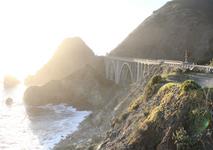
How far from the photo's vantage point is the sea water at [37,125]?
55.5 metres

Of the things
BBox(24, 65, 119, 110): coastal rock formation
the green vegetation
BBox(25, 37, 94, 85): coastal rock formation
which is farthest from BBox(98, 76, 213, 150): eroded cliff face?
BBox(25, 37, 94, 85): coastal rock formation

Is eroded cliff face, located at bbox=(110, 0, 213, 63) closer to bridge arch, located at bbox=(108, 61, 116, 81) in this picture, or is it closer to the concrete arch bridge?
bridge arch, located at bbox=(108, 61, 116, 81)

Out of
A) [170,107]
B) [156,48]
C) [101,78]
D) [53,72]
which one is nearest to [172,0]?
[156,48]

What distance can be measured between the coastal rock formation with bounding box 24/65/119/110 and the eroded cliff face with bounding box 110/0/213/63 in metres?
25.7

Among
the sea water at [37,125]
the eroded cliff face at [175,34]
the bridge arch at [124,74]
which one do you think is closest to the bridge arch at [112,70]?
the bridge arch at [124,74]

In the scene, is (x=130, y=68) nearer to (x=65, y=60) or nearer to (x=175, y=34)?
(x=175, y=34)

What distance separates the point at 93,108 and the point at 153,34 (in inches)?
2153

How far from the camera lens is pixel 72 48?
157 metres

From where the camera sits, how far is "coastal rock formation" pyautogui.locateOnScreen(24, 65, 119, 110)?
97562mm

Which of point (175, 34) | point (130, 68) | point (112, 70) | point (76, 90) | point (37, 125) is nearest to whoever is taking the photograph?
point (37, 125)

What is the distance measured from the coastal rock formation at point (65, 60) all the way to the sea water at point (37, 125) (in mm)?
51030

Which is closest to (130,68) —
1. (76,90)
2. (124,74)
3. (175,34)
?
(124,74)

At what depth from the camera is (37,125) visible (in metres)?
70.8

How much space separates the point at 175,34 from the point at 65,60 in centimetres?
5222
